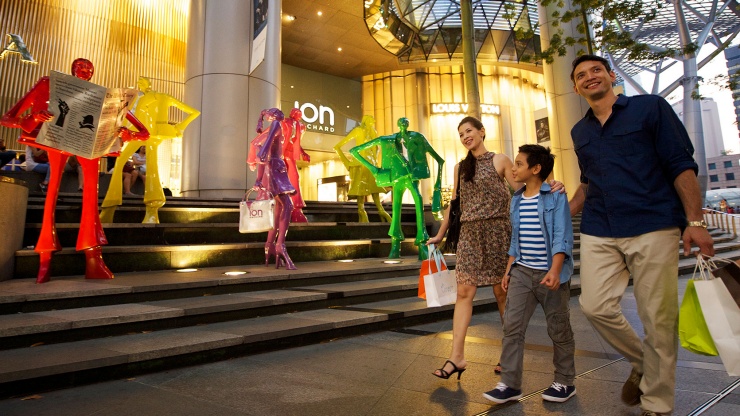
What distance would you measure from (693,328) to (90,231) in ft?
16.7

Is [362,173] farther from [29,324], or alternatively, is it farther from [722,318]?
[722,318]

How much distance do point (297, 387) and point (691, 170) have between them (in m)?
2.38

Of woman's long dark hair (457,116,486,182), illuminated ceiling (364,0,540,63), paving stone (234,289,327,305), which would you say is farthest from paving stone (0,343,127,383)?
illuminated ceiling (364,0,540,63)

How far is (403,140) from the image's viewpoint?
7.21 metres

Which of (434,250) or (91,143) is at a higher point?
(91,143)

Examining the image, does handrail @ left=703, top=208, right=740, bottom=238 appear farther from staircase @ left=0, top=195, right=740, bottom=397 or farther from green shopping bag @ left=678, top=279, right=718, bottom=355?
green shopping bag @ left=678, top=279, right=718, bottom=355

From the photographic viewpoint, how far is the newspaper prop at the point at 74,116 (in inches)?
163

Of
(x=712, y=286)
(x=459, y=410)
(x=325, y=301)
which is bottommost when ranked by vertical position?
(x=459, y=410)

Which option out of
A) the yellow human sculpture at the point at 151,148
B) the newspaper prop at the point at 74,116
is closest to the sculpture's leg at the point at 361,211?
the yellow human sculpture at the point at 151,148

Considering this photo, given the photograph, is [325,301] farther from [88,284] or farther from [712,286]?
[712,286]

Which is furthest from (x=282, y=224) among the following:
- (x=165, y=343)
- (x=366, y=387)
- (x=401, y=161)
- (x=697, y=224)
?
(x=697, y=224)

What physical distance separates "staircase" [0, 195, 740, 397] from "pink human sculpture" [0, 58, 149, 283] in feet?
0.90

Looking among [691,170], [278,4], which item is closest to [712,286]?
[691,170]

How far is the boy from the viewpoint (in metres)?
2.37
